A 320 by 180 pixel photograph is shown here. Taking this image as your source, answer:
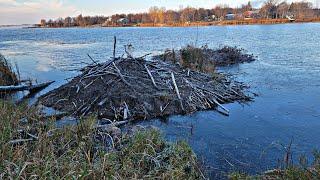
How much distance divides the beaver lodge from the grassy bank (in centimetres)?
336

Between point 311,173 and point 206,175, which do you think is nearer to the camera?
point 311,173

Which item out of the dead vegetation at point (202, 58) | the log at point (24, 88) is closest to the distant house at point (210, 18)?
the dead vegetation at point (202, 58)

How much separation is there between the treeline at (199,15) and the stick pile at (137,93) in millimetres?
92562

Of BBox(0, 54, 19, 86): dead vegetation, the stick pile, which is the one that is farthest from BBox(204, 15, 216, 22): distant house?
the stick pile

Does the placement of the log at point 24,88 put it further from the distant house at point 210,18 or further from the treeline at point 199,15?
the distant house at point 210,18

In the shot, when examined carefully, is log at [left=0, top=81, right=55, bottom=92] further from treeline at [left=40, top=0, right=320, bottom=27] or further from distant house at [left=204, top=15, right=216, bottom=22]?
distant house at [left=204, top=15, right=216, bottom=22]

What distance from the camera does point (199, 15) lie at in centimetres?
11925

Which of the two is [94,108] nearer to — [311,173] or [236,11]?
[311,173]

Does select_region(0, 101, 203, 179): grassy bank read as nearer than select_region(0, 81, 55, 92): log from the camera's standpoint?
Yes

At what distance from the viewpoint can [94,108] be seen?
1140cm

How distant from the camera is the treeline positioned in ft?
350

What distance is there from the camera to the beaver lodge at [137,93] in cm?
1137

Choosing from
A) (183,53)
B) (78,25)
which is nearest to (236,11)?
(78,25)

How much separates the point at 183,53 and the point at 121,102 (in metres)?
8.56
